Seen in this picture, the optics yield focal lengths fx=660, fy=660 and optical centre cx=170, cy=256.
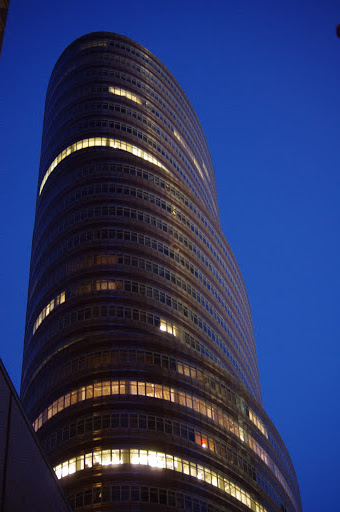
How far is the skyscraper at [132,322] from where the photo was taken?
7706 centimetres

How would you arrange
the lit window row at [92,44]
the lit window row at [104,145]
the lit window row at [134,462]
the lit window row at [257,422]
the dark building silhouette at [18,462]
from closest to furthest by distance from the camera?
the dark building silhouette at [18,462]
the lit window row at [134,462]
the lit window row at [257,422]
the lit window row at [104,145]
the lit window row at [92,44]

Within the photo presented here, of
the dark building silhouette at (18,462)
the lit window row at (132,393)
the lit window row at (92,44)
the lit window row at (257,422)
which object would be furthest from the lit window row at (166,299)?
the dark building silhouette at (18,462)

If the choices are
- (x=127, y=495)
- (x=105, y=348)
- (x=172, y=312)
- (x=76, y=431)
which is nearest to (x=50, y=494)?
(x=127, y=495)

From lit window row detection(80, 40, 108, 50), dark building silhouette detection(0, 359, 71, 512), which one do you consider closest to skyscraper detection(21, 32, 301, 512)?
lit window row detection(80, 40, 108, 50)

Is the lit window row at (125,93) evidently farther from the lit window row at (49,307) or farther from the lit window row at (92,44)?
the lit window row at (49,307)

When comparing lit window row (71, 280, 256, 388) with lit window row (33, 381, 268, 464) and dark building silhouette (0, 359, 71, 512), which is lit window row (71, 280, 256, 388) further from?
dark building silhouette (0, 359, 71, 512)

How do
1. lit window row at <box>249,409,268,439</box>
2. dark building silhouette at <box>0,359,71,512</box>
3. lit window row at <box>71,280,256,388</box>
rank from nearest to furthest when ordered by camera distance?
dark building silhouette at <box>0,359,71,512</box>, lit window row at <box>71,280,256,388</box>, lit window row at <box>249,409,268,439</box>

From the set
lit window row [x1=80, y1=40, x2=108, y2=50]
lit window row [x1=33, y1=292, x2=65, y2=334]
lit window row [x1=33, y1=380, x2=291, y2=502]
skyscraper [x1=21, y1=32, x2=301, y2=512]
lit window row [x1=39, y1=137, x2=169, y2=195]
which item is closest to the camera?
skyscraper [x1=21, y1=32, x2=301, y2=512]

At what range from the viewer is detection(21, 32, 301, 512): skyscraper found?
77.1 m

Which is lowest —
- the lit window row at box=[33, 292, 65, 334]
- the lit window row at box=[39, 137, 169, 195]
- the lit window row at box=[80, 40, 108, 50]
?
the lit window row at box=[33, 292, 65, 334]

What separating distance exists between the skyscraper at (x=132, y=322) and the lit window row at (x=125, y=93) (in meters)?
0.28

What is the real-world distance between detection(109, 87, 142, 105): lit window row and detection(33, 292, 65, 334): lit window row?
44655 mm

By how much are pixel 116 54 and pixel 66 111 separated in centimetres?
1774

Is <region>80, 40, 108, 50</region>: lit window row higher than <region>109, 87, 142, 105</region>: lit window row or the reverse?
higher
